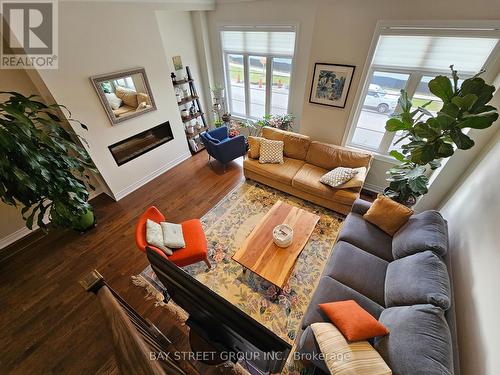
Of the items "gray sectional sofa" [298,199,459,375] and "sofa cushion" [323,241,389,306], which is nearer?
"gray sectional sofa" [298,199,459,375]

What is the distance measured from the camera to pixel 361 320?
154 centimetres

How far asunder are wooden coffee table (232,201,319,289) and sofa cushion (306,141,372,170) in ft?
3.87

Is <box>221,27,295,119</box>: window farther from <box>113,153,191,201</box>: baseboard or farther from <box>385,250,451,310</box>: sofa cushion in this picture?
<box>385,250,451,310</box>: sofa cushion

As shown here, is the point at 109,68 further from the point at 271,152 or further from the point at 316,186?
the point at 316,186

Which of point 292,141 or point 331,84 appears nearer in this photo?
point 331,84

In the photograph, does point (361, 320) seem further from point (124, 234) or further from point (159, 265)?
point (124, 234)

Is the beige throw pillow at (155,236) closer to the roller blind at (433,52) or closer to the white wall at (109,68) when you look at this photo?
the white wall at (109,68)

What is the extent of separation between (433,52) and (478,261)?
7.95 ft

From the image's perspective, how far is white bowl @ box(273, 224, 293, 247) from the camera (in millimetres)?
2309

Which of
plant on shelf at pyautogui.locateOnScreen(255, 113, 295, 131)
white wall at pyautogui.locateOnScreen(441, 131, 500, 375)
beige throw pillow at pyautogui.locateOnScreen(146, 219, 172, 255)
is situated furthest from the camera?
plant on shelf at pyautogui.locateOnScreen(255, 113, 295, 131)

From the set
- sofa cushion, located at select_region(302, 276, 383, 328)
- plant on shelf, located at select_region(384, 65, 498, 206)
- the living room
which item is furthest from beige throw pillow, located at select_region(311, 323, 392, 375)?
plant on shelf, located at select_region(384, 65, 498, 206)

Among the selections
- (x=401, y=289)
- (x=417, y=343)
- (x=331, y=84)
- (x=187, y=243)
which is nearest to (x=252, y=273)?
(x=187, y=243)

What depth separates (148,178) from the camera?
416 cm

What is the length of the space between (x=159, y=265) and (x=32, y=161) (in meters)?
2.21
